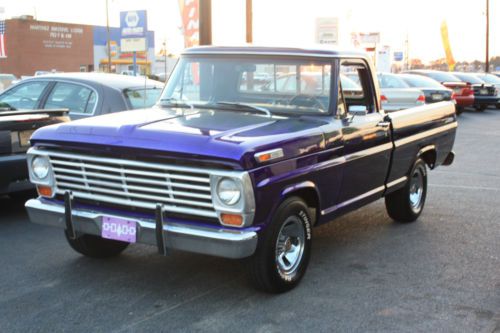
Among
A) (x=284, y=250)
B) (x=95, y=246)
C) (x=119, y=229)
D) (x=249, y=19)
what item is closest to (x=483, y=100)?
(x=249, y=19)

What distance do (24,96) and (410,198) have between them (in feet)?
17.0

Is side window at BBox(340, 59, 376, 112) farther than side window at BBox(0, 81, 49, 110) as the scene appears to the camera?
No

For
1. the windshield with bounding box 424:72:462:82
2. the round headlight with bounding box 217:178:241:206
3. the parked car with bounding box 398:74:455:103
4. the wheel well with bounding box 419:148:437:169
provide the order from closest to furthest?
the round headlight with bounding box 217:178:241:206 → the wheel well with bounding box 419:148:437:169 → the parked car with bounding box 398:74:455:103 → the windshield with bounding box 424:72:462:82

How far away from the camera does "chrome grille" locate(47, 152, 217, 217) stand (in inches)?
172

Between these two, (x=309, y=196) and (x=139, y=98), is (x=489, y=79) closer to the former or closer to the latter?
(x=139, y=98)

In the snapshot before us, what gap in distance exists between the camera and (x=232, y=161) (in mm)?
4188

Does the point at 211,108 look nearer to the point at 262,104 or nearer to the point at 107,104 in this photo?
the point at 262,104

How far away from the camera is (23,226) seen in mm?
6832

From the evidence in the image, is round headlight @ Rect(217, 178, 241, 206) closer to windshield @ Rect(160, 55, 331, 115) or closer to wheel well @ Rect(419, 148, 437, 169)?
windshield @ Rect(160, 55, 331, 115)

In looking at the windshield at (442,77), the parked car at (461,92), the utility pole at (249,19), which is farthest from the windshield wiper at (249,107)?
the windshield at (442,77)

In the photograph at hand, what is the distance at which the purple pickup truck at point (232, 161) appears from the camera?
4332mm

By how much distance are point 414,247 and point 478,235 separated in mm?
897

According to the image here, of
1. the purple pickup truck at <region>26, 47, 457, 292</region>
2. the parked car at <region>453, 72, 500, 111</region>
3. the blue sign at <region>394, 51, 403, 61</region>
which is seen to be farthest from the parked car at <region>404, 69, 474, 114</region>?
the blue sign at <region>394, 51, 403, 61</region>

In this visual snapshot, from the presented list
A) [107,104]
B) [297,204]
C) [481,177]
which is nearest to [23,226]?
[107,104]
